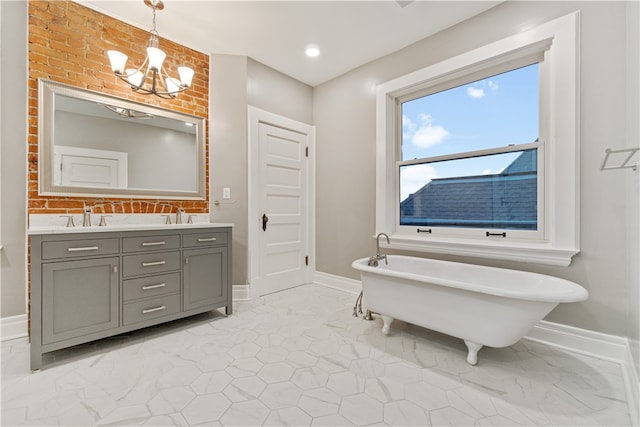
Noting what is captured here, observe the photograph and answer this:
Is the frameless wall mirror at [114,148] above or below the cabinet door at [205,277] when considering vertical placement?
above

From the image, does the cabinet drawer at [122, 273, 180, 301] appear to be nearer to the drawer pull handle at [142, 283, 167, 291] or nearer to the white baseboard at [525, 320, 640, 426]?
the drawer pull handle at [142, 283, 167, 291]

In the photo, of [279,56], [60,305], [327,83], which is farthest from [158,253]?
[327,83]

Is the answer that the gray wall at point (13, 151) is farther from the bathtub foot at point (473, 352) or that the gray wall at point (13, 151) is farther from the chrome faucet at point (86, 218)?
the bathtub foot at point (473, 352)

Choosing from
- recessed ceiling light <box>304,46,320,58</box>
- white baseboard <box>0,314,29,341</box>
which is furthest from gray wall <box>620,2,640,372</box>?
white baseboard <box>0,314,29,341</box>

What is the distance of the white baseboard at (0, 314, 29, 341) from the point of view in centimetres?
207

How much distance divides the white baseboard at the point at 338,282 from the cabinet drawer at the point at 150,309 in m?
1.81

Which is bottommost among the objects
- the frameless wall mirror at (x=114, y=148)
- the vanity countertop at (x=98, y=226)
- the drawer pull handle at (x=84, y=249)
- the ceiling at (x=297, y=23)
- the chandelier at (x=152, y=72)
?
the drawer pull handle at (x=84, y=249)

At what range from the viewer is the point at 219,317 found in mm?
2600

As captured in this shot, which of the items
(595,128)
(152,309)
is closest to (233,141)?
(152,309)

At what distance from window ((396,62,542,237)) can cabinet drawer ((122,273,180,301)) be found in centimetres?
226

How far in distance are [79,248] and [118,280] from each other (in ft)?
1.06

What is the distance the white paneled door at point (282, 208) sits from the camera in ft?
10.8

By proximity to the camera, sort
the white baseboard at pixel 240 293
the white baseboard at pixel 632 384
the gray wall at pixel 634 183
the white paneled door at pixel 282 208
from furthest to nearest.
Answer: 1. the white paneled door at pixel 282 208
2. the white baseboard at pixel 240 293
3. the gray wall at pixel 634 183
4. the white baseboard at pixel 632 384

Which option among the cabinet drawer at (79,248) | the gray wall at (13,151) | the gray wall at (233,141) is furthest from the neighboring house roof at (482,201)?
→ the gray wall at (13,151)
